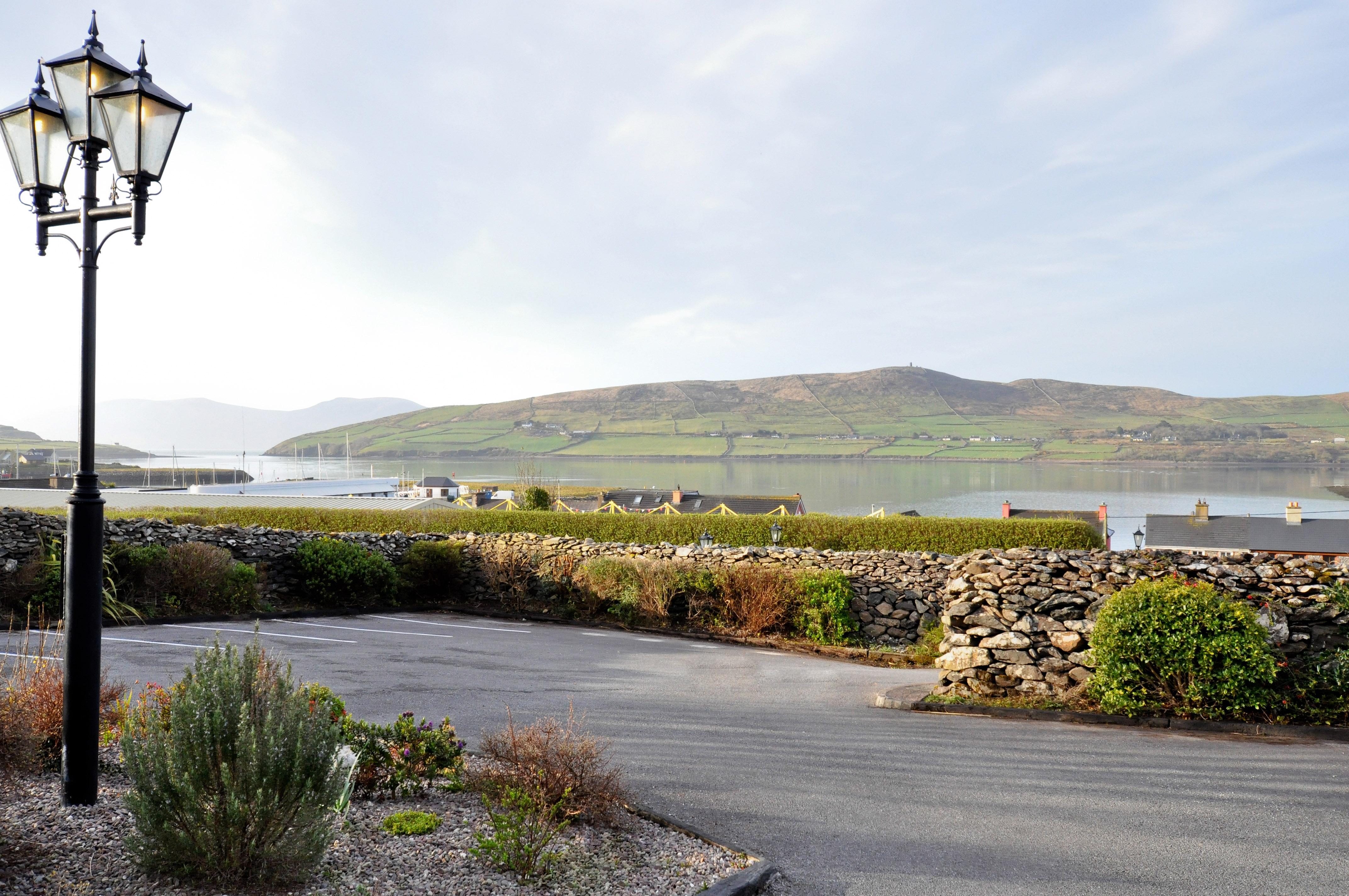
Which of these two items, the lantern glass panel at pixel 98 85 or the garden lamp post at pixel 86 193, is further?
the lantern glass panel at pixel 98 85

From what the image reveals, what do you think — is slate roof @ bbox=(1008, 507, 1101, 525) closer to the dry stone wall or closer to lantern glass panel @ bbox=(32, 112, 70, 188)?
the dry stone wall

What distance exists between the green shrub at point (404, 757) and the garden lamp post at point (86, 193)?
4.37 ft

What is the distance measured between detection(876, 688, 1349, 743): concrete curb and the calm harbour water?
214 feet

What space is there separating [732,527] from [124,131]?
1865 centimetres

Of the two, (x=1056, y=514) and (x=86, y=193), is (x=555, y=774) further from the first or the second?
(x=1056, y=514)

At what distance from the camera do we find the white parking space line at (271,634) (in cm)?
1206

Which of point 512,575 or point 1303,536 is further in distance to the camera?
point 1303,536

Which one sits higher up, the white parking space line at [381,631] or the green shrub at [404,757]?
the green shrub at [404,757]

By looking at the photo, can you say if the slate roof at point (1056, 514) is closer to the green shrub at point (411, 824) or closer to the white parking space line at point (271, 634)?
the white parking space line at point (271, 634)

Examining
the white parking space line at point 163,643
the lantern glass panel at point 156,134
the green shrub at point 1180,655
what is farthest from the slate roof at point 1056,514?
the lantern glass panel at point 156,134

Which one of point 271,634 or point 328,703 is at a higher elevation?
point 328,703

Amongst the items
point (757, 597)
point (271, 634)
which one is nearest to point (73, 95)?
point (271, 634)

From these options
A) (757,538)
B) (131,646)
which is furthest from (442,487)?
(131,646)

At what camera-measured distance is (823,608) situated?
14.3 metres
